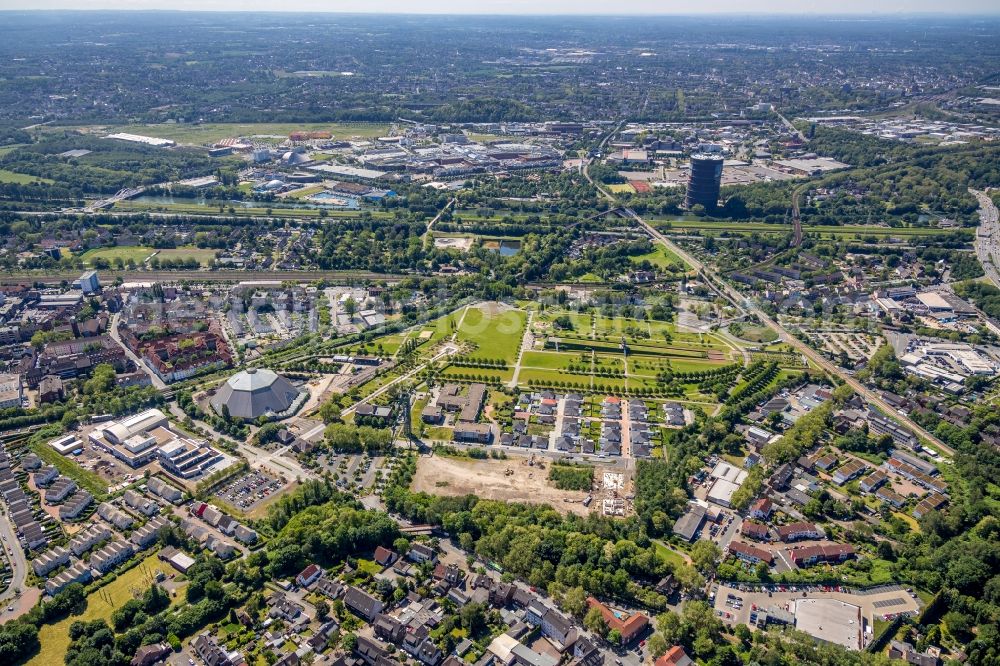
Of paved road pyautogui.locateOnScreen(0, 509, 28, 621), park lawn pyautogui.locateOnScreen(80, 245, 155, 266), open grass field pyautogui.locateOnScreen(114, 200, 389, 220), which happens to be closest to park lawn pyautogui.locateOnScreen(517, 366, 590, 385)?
paved road pyautogui.locateOnScreen(0, 509, 28, 621)

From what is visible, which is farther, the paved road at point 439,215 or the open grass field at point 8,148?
the open grass field at point 8,148

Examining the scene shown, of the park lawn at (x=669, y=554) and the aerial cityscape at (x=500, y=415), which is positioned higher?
the aerial cityscape at (x=500, y=415)

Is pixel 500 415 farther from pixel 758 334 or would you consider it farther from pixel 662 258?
pixel 662 258

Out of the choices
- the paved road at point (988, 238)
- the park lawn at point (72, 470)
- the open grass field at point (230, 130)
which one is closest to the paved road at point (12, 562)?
the park lawn at point (72, 470)

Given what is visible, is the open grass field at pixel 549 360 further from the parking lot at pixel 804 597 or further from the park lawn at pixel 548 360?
the parking lot at pixel 804 597

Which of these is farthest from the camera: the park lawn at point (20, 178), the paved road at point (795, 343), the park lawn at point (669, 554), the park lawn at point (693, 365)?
the park lawn at point (20, 178)

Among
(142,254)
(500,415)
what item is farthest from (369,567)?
(142,254)
